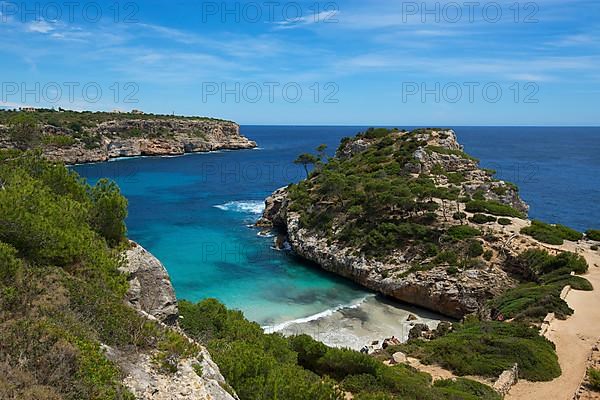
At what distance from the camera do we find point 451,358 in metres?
18.5

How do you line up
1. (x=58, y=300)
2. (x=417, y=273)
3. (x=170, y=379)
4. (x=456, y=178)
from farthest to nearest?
(x=456, y=178), (x=417, y=273), (x=58, y=300), (x=170, y=379)

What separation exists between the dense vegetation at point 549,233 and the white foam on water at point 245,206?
32654 millimetres

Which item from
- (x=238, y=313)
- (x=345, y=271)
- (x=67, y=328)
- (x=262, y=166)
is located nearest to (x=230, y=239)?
(x=345, y=271)

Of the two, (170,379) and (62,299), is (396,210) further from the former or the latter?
(170,379)

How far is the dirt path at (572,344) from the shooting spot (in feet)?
52.5

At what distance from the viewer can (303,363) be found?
15.4m

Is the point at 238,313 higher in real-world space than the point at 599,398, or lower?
higher

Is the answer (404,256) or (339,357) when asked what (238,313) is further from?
(404,256)

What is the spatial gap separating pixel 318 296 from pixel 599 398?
741 inches

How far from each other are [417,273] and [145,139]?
327 ft

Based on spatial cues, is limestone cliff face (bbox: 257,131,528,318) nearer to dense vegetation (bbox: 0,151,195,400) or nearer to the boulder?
the boulder

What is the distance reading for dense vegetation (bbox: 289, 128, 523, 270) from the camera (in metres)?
33.4

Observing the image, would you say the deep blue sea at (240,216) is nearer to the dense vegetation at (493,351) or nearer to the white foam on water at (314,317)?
the white foam on water at (314,317)

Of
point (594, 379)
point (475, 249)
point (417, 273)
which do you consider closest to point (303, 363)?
point (594, 379)
